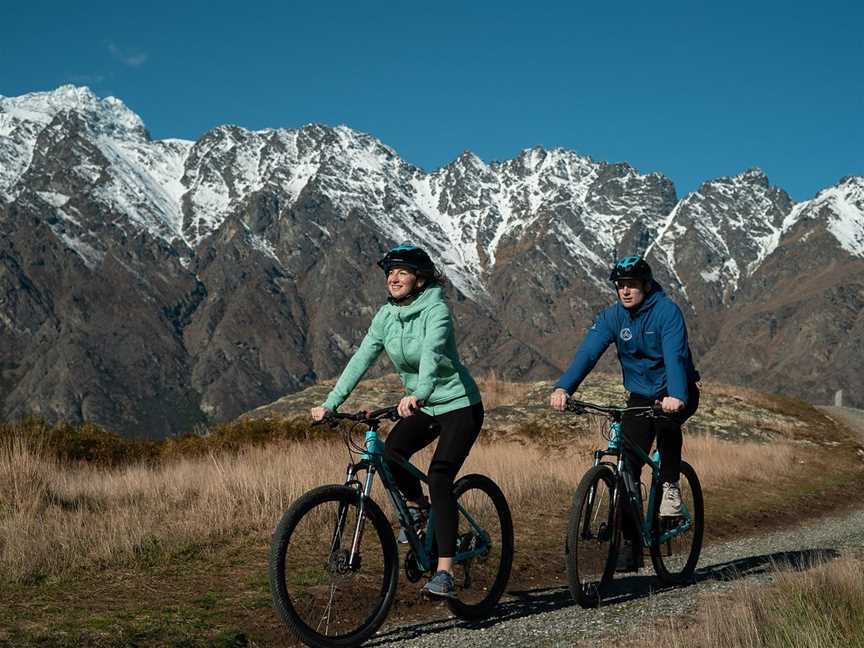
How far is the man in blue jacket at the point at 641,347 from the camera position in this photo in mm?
8453

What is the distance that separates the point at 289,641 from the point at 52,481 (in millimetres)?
6440

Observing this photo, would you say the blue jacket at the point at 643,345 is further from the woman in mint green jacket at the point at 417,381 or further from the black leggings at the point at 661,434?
the woman in mint green jacket at the point at 417,381

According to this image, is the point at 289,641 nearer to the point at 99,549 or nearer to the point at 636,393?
the point at 99,549

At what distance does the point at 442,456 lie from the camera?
287 inches

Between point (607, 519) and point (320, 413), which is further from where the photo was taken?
point (607, 519)

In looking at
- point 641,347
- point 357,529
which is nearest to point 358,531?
point 357,529

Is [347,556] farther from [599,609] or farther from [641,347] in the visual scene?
[641,347]

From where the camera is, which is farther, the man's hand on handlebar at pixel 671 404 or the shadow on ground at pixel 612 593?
the man's hand on handlebar at pixel 671 404

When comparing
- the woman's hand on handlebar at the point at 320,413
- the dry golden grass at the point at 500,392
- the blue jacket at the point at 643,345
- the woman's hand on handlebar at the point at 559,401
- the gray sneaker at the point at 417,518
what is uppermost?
the blue jacket at the point at 643,345

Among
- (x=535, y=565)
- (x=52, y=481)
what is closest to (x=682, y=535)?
(x=535, y=565)

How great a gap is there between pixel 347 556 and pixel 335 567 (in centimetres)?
12

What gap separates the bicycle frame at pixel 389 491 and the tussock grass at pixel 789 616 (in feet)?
6.20

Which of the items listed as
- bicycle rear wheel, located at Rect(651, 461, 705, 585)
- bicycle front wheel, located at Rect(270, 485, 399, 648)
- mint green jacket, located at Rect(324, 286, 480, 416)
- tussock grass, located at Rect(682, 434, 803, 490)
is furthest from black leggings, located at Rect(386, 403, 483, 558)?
tussock grass, located at Rect(682, 434, 803, 490)

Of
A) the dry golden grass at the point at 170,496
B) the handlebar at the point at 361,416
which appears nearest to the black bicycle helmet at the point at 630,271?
the handlebar at the point at 361,416
